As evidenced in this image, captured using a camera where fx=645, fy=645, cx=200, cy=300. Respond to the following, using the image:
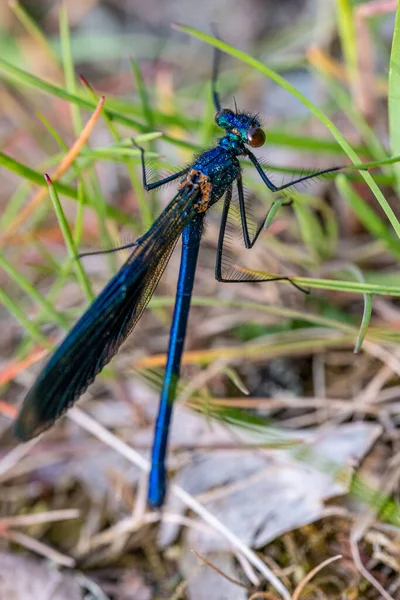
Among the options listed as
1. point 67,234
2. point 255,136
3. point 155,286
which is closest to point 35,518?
point 155,286

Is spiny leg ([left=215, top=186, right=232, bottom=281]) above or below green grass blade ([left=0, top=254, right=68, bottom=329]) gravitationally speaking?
above

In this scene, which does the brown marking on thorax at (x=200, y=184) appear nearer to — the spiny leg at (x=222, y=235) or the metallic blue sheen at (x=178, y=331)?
the metallic blue sheen at (x=178, y=331)

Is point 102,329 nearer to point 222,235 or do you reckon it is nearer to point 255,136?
point 222,235

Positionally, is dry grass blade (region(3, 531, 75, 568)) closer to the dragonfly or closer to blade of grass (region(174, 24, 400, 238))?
the dragonfly

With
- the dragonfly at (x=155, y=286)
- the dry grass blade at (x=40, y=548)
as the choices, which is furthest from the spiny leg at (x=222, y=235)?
the dry grass blade at (x=40, y=548)

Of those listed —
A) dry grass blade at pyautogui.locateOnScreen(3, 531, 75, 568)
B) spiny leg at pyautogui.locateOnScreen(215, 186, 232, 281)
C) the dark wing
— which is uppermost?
spiny leg at pyautogui.locateOnScreen(215, 186, 232, 281)

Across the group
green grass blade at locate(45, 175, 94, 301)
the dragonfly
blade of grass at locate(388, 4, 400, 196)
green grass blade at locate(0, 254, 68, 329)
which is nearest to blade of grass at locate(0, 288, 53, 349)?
green grass blade at locate(0, 254, 68, 329)

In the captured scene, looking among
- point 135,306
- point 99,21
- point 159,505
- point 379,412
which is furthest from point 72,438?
point 99,21
